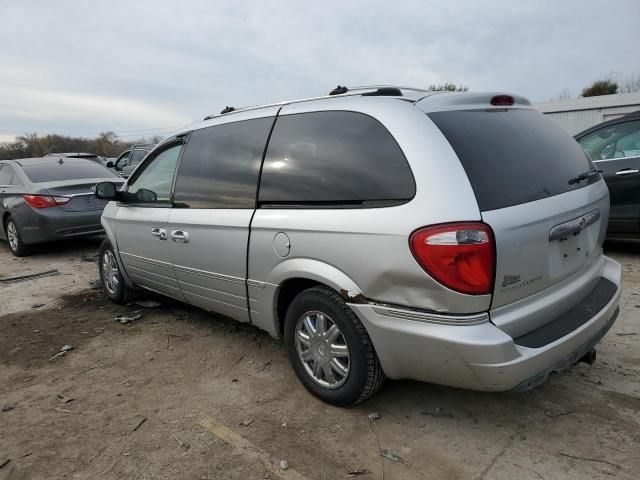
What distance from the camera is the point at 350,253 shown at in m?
2.51

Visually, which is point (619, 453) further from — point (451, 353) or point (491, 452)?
point (451, 353)

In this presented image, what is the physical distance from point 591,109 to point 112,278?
61.7ft

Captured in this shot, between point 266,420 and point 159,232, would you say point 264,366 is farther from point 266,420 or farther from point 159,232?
→ point 159,232

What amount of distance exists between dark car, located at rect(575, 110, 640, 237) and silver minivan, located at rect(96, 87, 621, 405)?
124 inches

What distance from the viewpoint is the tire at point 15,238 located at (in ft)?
25.6

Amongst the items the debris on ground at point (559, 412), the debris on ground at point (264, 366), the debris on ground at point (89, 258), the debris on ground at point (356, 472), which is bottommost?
the debris on ground at point (89, 258)

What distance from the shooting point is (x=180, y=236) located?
3715mm

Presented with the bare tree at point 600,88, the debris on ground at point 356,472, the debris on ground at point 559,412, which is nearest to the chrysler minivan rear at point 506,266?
the debris on ground at point 559,412

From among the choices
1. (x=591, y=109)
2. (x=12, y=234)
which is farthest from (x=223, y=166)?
(x=591, y=109)

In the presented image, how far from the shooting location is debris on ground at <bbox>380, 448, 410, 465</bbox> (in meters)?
2.42

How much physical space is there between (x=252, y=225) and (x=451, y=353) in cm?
148

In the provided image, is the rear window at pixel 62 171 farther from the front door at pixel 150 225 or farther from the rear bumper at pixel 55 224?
the front door at pixel 150 225

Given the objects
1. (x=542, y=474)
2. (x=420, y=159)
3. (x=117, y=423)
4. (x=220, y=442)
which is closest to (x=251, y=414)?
(x=220, y=442)

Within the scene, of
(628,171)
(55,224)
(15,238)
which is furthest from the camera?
(15,238)
